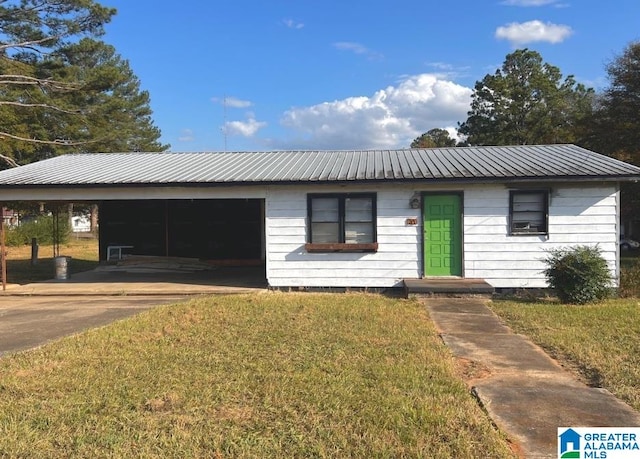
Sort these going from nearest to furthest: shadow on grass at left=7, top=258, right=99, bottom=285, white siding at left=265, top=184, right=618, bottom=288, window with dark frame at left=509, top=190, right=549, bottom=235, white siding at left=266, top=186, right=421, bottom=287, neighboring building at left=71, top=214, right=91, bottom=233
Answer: white siding at left=265, top=184, right=618, bottom=288, window with dark frame at left=509, top=190, right=549, bottom=235, white siding at left=266, top=186, right=421, bottom=287, shadow on grass at left=7, top=258, right=99, bottom=285, neighboring building at left=71, top=214, right=91, bottom=233

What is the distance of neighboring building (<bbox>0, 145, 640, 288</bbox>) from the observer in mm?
10750

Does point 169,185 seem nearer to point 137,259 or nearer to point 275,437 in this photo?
point 137,259

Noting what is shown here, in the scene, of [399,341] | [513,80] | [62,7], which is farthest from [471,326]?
[513,80]

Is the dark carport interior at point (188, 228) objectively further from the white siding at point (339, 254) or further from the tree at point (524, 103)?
the tree at point (524, 103)

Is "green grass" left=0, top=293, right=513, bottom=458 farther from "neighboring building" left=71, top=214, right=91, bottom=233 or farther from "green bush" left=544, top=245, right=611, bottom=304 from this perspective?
"neighboring building" left=71, top=214, right=91, bottom=233

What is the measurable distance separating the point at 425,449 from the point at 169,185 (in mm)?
9309

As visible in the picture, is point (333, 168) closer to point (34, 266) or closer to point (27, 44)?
point (34, 266)

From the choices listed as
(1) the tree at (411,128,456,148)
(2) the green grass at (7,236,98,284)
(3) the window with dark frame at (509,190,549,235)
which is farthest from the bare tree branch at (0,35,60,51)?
(1) the tree at (411,128,456,148)

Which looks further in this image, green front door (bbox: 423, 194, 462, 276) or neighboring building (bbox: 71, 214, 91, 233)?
neighboring building (bbox: 71, 214, 91, 233)

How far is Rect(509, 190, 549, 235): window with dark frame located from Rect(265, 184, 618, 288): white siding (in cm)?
14

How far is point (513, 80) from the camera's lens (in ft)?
125

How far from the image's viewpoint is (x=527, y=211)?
431 inches

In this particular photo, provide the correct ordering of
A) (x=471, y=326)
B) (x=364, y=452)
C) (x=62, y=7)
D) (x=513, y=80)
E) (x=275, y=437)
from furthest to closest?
(x=513, y=80)
(x=62, y=7)
(x=471, y=326)
(x=275, y=437)
(x=364, y=452)

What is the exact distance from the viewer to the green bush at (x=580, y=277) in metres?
9.41
